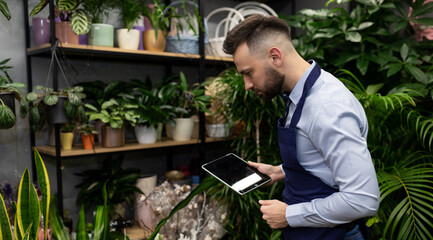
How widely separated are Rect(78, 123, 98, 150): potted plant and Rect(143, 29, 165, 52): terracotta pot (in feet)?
2.10

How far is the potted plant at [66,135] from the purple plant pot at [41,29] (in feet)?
1.67

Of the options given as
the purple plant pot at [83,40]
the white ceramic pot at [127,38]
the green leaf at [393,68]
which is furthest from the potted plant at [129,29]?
the green leaf at [393,68]

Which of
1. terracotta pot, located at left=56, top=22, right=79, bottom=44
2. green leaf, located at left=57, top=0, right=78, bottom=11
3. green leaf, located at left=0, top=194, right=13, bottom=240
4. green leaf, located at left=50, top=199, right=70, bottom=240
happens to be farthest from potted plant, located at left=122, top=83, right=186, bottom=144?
green leaf, located at left=0, top=194, right=13, bottom=240

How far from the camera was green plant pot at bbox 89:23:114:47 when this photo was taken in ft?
6.69

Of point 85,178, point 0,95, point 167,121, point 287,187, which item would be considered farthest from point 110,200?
point 287,187

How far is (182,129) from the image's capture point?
241cm

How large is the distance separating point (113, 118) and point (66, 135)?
0.92 feet

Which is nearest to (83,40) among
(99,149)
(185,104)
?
(99,149)

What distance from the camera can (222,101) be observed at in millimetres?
2461

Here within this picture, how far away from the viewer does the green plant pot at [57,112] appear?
6.08 ft

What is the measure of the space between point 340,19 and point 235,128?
1.09 m

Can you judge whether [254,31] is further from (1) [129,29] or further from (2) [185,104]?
(2) [185,104]

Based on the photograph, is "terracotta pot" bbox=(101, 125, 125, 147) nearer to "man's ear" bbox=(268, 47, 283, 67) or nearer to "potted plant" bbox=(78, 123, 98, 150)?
"potted plant" bbox=(78, 123, 98, 150)

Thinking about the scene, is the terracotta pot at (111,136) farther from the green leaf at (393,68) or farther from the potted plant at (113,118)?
the green leaf at (393,68)
